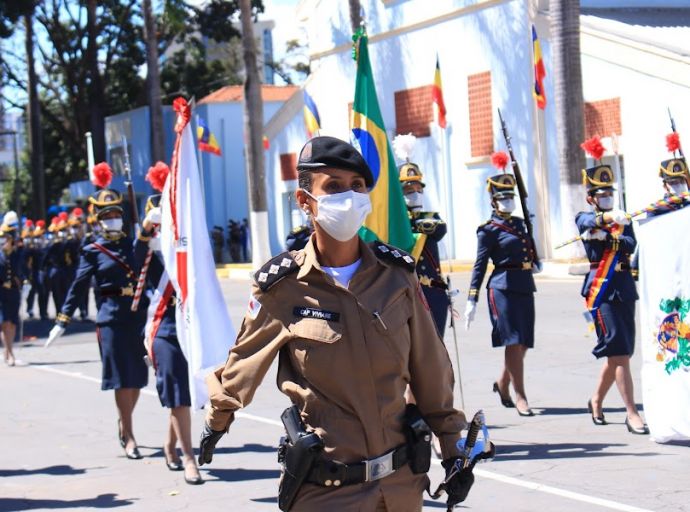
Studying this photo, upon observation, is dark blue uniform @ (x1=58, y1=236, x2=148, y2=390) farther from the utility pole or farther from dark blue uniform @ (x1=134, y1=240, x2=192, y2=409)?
the utility pole

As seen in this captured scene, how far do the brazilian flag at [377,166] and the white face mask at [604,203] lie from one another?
188 centimetres

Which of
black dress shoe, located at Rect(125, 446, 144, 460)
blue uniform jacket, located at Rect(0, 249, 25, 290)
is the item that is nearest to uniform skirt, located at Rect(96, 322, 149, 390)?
black dress shoe, located at Rect(125, 446, 144, 460)

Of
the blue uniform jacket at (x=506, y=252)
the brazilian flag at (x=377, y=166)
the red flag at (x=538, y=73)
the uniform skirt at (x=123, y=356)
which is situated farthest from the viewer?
the red flag at (x=538, y=73)

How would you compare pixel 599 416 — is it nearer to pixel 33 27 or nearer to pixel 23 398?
pixel 23 398

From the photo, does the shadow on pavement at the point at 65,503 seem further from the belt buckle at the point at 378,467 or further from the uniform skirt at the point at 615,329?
the belt buckle at the point at 378,467

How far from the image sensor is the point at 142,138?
1938 inches

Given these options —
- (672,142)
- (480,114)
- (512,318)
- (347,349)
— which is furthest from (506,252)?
(480,114)

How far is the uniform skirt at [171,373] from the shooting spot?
8.73 meters

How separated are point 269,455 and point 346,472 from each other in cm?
533

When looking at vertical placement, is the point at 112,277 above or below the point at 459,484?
above

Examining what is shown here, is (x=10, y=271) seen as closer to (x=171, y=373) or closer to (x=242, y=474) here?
(x=171, y=373)

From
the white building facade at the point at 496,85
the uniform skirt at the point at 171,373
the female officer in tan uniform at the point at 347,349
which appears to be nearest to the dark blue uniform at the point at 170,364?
the uniform skirt at the point at 171,373

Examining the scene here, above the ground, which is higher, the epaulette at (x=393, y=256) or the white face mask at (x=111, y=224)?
the white face mask at (x=111, y=224)

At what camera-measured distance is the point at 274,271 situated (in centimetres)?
430
